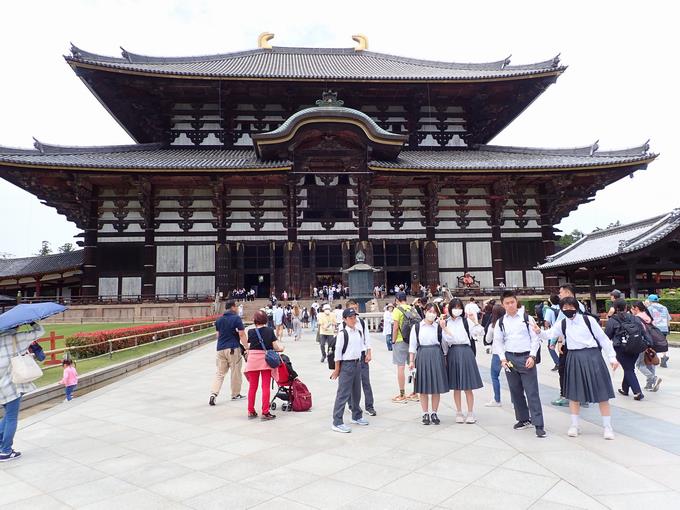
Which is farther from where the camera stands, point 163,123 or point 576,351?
point 163,123

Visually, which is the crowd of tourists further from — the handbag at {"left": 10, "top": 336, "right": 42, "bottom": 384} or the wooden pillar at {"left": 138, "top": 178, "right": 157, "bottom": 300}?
the wooden pillar at {"left": 138, "top": 178, "right": 157, "bottom": 300}

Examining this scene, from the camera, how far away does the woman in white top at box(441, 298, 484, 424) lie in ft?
20.7

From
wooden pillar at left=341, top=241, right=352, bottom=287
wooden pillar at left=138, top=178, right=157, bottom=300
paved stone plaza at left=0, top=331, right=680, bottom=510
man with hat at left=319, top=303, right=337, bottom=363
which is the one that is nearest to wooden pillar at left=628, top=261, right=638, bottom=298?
paved stone plaza at left=0, top=331, right=680, bottom=510

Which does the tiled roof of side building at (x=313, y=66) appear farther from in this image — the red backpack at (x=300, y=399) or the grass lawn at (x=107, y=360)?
the red backpack at (x=300, y=399)

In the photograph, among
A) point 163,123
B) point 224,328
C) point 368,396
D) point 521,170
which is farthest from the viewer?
point 163,123

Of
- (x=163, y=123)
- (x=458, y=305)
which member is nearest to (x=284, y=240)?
(x=163, y=123)

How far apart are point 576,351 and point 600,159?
2476 cm

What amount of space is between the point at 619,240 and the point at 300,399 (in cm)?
1535

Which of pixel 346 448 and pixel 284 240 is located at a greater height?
pixel 284 240

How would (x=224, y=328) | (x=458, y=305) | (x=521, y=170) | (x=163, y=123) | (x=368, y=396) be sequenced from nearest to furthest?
(x=458, y=305) → (x=368, y=396) → (x=224, y=328) → (x=521, y=170) → (x=163, y=123)

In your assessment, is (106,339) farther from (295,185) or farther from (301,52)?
(301,52)

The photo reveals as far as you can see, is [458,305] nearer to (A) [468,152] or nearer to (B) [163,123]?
(A) [468,152]

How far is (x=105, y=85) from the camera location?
26719mm

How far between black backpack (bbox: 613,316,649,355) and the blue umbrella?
866 centimetres
